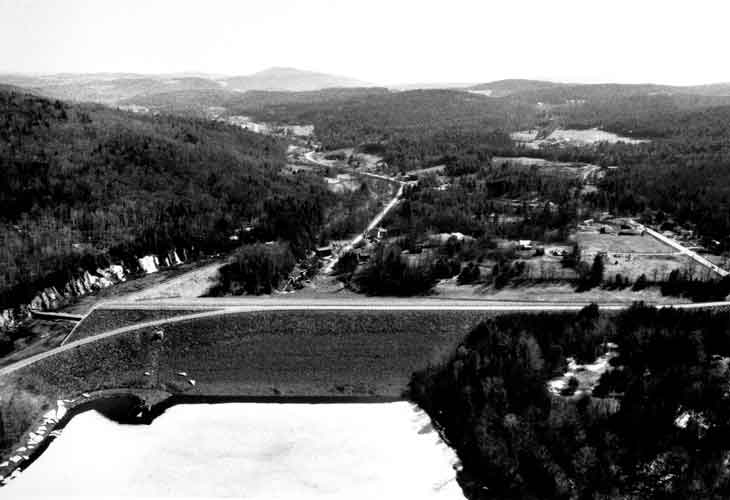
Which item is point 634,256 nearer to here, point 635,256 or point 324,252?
point 635,256

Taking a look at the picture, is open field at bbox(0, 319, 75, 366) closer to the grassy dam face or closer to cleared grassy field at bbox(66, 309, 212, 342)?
cleared grassy field at bbox(66, 309, 212, 342)

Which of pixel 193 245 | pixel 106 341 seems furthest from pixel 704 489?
pixel 193 245

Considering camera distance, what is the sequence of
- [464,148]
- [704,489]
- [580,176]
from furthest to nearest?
1. [464,148]
2. [580,176]
3. [704,489]

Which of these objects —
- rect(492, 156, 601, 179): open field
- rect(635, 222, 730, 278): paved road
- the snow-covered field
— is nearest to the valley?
rect(635, 222, 730, 278): paved road

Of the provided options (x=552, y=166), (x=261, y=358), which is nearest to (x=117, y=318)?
(x=261, y=358)

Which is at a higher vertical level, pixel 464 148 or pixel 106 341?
pixel 464 148

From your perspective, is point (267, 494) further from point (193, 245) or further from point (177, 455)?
point (193, 245)

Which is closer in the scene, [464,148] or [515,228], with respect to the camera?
[515,228]

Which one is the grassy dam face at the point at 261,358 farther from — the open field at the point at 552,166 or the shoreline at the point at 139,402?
the open field at the point at 552,166

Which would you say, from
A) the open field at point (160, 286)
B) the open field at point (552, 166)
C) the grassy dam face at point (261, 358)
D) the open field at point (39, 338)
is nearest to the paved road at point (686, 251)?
the grassy dam face at point (261, 358)
